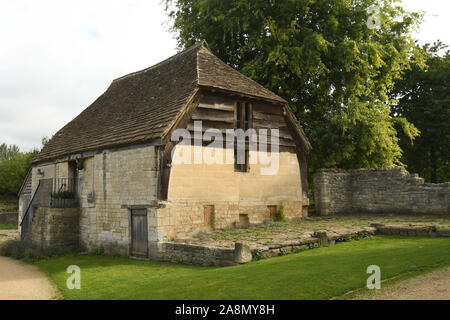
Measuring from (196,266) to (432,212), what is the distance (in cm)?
1187

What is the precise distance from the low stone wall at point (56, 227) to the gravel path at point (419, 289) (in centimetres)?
1396

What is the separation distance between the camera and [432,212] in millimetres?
17797

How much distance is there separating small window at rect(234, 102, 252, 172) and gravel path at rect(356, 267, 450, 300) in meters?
9.29

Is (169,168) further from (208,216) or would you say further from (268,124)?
(268,124)

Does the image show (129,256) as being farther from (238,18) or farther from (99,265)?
(238,18)

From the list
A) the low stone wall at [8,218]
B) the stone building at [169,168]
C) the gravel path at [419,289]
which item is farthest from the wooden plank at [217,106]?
the low stone wall at [8,218]

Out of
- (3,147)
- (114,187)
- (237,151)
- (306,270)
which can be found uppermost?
(3,147)

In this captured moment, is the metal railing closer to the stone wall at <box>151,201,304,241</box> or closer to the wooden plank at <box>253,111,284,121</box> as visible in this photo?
the stone wall at <box>151,201,304,241</box>

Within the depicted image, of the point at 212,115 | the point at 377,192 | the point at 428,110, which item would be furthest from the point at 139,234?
the point at 428,110

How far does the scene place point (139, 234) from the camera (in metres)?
13.8

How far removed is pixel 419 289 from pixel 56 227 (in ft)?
48.1

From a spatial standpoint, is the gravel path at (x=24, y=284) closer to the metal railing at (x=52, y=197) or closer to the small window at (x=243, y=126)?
the metal railing at (x=52, y=197)

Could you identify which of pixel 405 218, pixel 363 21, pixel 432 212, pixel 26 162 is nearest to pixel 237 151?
pixel 405 218

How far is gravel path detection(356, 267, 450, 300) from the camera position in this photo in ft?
20.6
